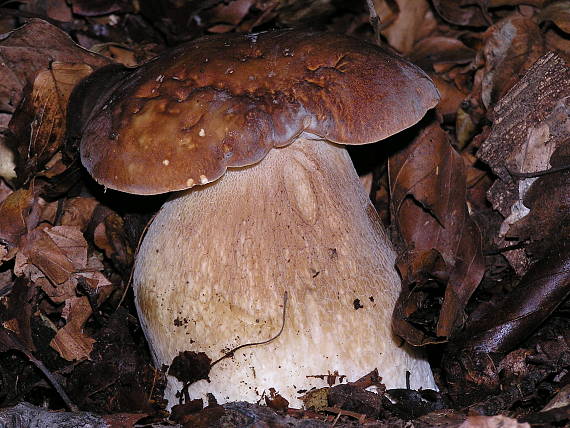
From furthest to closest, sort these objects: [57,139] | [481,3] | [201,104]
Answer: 1. [481,3]
2. [57,139]
3. [201,104]

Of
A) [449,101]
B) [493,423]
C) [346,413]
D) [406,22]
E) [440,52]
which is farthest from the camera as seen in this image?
[406,22]

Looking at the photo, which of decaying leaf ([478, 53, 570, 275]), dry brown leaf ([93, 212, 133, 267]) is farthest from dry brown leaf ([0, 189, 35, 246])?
decaying leaf ([478, 53, 570, 275])

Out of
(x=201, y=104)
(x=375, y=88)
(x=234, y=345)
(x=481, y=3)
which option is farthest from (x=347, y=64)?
(x=481, y=3)

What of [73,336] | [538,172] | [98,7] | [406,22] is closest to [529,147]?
[538,172]

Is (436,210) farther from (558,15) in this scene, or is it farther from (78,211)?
(78,211)

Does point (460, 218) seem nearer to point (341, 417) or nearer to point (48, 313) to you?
point (341, 417)

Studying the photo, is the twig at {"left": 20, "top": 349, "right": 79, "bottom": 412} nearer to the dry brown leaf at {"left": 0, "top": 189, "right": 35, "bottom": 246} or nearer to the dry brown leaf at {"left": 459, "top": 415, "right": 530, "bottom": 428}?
the dry brown leaf at {"left": 0, "top": 189, "right": 35, "bottom": 246}

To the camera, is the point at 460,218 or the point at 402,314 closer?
the point at 402,314
